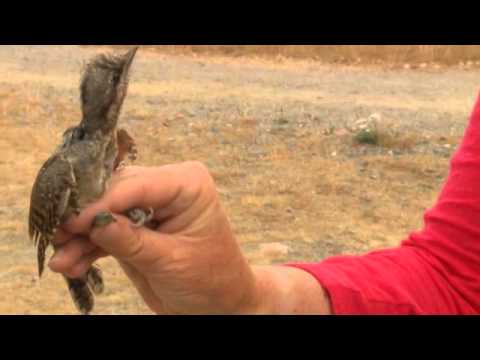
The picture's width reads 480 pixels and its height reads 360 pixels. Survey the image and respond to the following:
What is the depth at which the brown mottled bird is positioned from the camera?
1.80 metres

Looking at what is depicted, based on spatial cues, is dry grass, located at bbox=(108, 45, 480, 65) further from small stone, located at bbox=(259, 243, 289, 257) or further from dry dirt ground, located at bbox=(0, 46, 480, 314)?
small stone, located at bbox=(259, 243, 289, 257)

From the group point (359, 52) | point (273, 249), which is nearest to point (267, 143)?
point (273, 249)

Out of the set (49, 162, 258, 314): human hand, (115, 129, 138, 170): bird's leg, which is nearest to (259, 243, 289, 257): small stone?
Result: (49, 162, 258, 314): human hand

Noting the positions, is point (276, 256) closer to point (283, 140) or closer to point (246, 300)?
point (283, 140)

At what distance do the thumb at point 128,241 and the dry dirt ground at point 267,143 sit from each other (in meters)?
3.40

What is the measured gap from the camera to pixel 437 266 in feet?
7.52

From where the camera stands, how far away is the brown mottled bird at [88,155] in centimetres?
180

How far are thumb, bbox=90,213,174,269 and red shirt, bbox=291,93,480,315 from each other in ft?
1.92

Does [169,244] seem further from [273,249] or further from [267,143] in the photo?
[267,143]

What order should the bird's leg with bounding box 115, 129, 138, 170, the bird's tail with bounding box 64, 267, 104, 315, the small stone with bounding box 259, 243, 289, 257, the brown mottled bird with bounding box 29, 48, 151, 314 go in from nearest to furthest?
the brown mottled bird with bounding box 29, 48, 151, 314
the bird's leg with bounding box 115, 129, 138, 170
the bird's tail with bounding box 64, 267, 104, 315
the small stone with bounding box 259, 243, 289, 257

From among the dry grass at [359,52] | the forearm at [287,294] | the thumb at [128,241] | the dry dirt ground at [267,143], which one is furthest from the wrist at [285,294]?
the dry grass at [359,52]

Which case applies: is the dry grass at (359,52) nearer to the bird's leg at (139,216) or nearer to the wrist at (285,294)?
the wrist at (285,294)

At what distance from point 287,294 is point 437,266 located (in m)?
0.46

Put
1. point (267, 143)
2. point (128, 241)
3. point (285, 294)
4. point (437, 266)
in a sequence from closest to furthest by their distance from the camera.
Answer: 1. point (128, 241)
2. point (285, 294)
3. point (437, 266)
4. point (267, 143)
